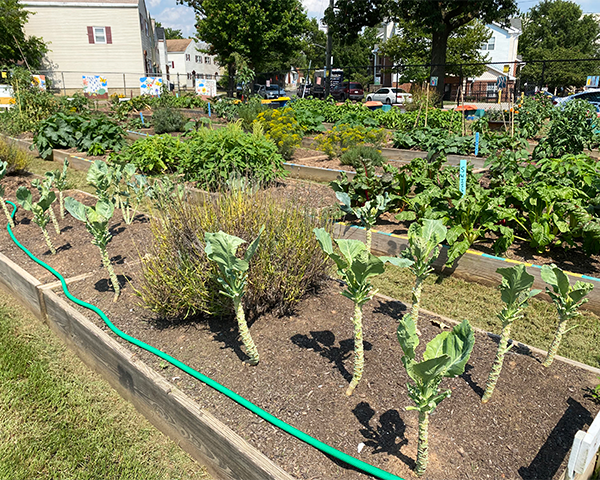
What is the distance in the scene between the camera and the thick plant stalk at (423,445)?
1.73 metres

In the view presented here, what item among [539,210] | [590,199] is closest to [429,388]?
[539,210]

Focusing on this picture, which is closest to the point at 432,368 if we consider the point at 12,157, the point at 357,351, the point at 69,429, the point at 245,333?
the point at 357,351

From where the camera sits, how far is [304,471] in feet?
6.10

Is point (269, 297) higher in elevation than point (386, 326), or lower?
higher

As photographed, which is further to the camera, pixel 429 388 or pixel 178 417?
pixel 178 417

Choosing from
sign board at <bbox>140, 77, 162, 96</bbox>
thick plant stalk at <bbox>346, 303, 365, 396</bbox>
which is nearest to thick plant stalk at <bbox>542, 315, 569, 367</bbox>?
thick plant stalk at <bbox>346, 303, 365, 396</bbox>

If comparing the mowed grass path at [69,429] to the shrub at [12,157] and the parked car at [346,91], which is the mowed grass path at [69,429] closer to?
the shrub at [12,157]

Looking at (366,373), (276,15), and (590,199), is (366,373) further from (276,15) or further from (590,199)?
(276,15)

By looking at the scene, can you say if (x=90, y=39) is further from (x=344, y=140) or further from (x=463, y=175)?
(x=463, y=175)

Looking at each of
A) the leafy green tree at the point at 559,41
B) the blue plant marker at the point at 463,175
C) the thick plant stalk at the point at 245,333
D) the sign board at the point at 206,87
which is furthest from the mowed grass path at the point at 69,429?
the leafy green tree at the point at 559,41

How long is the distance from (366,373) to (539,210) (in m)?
2.68

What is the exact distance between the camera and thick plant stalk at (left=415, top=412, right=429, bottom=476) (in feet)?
5.68

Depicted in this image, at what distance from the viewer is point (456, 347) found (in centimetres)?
171

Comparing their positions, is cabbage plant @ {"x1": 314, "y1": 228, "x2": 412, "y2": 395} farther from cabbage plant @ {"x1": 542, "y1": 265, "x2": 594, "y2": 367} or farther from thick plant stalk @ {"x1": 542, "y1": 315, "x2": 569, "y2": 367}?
thick plant stalk @ {"x1": 542, "y1": 315, "x2": 569, "y2": 367}
